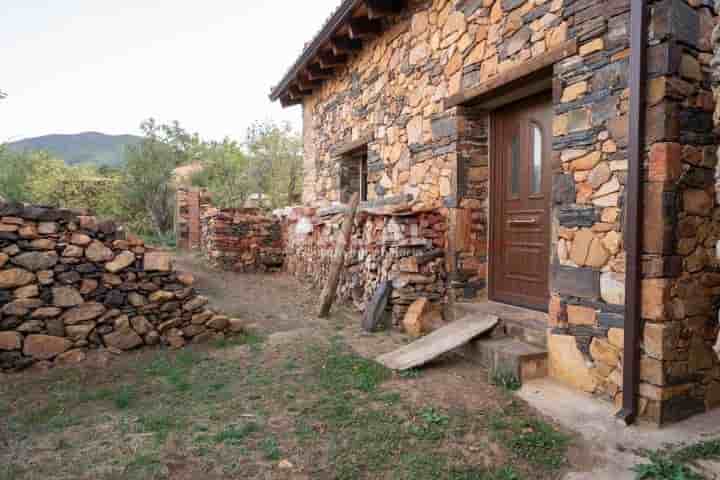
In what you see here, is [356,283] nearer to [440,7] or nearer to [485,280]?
[485,280]

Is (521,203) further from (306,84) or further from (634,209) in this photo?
(306,84)

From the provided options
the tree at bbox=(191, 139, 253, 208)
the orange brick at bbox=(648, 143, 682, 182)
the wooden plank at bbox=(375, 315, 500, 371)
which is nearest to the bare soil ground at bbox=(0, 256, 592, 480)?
the wooden plank at bbox=(375, 315, 500, 371)

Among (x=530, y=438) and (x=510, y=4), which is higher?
(x=510, y=4)

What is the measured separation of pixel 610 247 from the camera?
2.94 meters

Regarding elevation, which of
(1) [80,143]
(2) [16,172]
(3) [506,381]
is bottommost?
(3) [506,381]

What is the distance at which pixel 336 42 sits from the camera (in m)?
6.69

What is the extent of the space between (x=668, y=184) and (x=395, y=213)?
8.45 ft

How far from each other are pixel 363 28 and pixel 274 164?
942 cm

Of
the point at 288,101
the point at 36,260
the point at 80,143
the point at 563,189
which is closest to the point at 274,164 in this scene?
the point at 288,101

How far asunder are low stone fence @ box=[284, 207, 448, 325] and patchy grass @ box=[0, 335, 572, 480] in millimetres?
1225

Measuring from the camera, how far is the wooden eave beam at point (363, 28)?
237 inches

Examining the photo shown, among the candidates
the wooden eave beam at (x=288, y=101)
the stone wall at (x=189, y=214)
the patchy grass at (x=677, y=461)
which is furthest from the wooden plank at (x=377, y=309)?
the stone wall at (x=189, y=214)

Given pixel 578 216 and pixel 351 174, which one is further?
pixel 351 174

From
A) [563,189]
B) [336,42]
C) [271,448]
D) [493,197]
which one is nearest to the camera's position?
[271,448]
